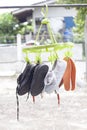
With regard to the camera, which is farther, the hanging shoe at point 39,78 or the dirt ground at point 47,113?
the dirt ground at point 47,113

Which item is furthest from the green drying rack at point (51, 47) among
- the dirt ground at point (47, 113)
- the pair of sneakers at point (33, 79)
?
the dirt ground at point (47, 113)

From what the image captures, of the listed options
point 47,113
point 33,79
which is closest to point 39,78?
point 33,79

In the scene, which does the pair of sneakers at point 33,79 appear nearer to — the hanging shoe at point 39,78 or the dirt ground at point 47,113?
the hanging shoe at point 39,78

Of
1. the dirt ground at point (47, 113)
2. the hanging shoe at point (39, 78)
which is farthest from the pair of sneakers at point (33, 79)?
the dirt ground at point (47, 113)

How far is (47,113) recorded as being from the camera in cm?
438

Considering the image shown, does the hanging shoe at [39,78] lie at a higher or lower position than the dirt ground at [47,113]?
higher

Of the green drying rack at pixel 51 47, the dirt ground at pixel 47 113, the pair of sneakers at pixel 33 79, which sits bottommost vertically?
the dirt ground at pixel 47 113

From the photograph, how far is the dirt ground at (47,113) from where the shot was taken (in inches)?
151

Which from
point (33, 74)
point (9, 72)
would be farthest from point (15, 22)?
point (33, 74)

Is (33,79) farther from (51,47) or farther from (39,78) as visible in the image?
(51,47)

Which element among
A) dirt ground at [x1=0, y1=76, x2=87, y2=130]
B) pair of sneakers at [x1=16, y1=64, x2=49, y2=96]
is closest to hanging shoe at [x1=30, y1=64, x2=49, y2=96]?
pair of sneakers at [x1=16, y1=64, x2=49, y2=96]

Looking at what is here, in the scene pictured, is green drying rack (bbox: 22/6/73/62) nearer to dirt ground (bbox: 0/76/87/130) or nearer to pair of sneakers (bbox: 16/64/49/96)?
pair of sneakers (bbox: 16/64/49/96)

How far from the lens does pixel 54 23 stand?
1298 cm

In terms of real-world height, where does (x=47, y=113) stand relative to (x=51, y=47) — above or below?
below
